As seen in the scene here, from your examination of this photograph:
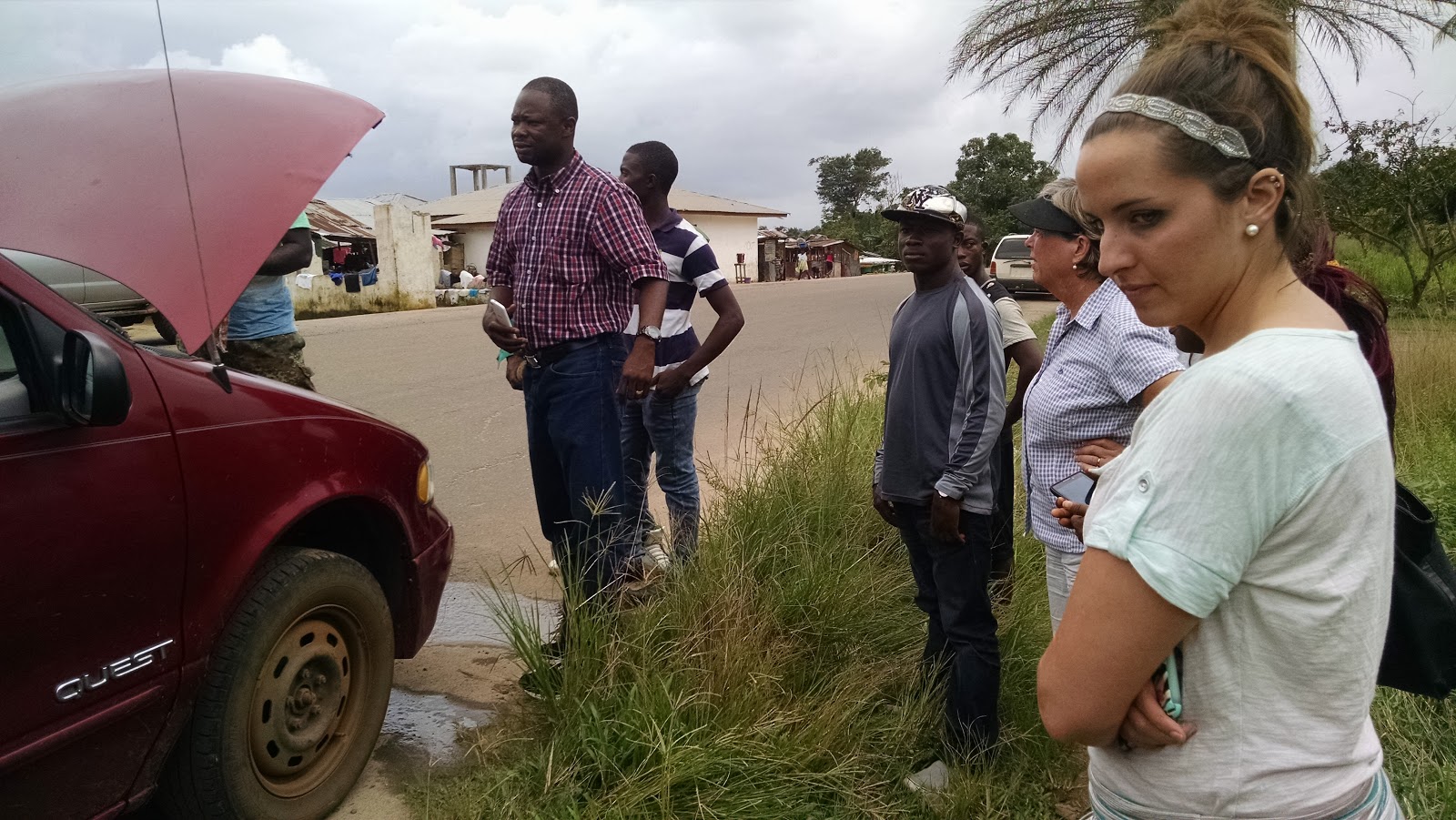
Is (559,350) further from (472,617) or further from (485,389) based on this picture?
(485,389)

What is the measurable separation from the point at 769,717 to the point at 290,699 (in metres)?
1.34

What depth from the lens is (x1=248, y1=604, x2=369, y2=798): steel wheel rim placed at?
2541mm

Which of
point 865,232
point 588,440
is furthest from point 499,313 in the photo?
point 865,232

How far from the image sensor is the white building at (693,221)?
38.1 m

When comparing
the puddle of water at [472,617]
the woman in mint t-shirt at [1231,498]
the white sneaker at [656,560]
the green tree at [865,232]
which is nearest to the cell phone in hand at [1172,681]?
the woman in mint t-shirt at [1231,498]

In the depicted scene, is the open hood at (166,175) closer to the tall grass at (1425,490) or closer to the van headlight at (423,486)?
the van headlight at (423,486)

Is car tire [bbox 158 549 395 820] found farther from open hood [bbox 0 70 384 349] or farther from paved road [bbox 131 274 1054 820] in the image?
open hood [bbox 0 70 384 349]

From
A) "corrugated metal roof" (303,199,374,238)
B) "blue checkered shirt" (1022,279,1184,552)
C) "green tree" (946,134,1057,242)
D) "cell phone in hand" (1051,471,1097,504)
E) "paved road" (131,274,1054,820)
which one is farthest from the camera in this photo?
"green tree" (946,134,1057,242)

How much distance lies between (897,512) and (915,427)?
0.31 m

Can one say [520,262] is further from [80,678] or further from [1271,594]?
[1271,594]

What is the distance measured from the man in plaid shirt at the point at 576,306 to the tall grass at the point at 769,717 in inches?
18.9

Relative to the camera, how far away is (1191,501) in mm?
1036

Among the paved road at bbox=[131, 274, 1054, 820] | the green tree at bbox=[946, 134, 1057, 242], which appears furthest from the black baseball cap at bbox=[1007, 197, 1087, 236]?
the green tree at bbox=[946, 134, 1057, 242]

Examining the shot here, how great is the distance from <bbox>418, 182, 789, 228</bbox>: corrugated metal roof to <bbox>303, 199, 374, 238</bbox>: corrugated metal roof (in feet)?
17.5
